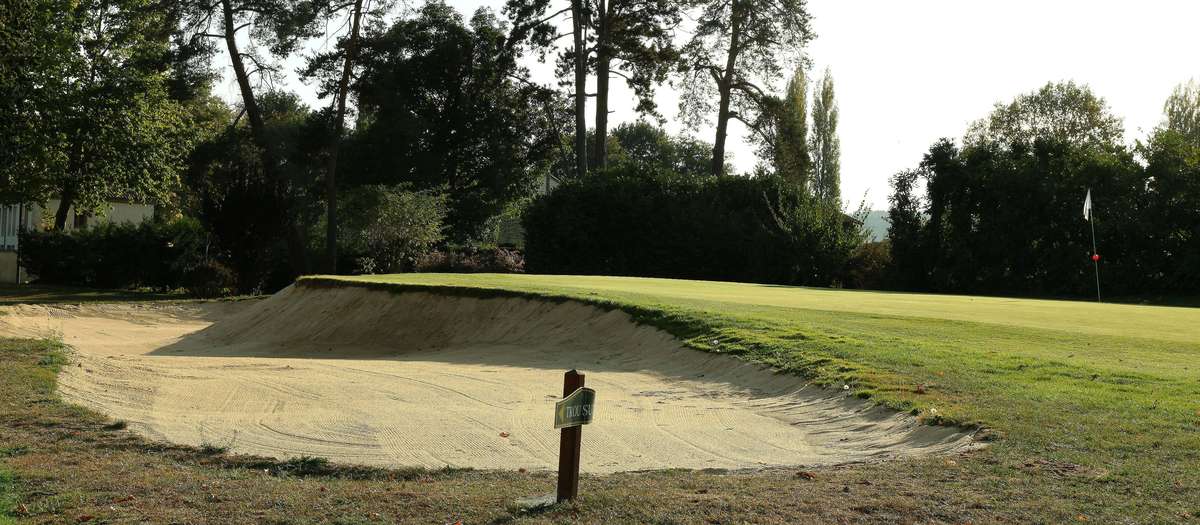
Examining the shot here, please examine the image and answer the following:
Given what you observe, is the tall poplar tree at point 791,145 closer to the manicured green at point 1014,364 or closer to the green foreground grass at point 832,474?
the manicured green at point 1014,364

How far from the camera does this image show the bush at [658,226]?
39.8 meters

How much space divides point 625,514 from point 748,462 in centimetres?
243

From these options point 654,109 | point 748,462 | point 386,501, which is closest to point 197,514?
point 386,501

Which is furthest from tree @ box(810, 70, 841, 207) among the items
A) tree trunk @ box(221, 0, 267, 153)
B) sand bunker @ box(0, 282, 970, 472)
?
sand bunker @ box(0, 282, 970, 472)

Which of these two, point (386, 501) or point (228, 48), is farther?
point (228, 48)

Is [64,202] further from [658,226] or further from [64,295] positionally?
[658,226]

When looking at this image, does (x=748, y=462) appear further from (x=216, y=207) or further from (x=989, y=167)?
(x=989, y=167)

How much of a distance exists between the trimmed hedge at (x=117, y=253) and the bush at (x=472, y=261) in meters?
8.28

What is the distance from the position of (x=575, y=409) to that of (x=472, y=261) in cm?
3396

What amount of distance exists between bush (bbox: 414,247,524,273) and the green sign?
32.9 meters

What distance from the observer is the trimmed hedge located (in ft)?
112

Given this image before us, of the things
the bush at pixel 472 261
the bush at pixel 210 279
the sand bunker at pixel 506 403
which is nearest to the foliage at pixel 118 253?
the bush at pixel 210 279

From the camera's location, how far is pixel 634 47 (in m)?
44.6

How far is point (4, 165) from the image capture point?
2994 centimetres
